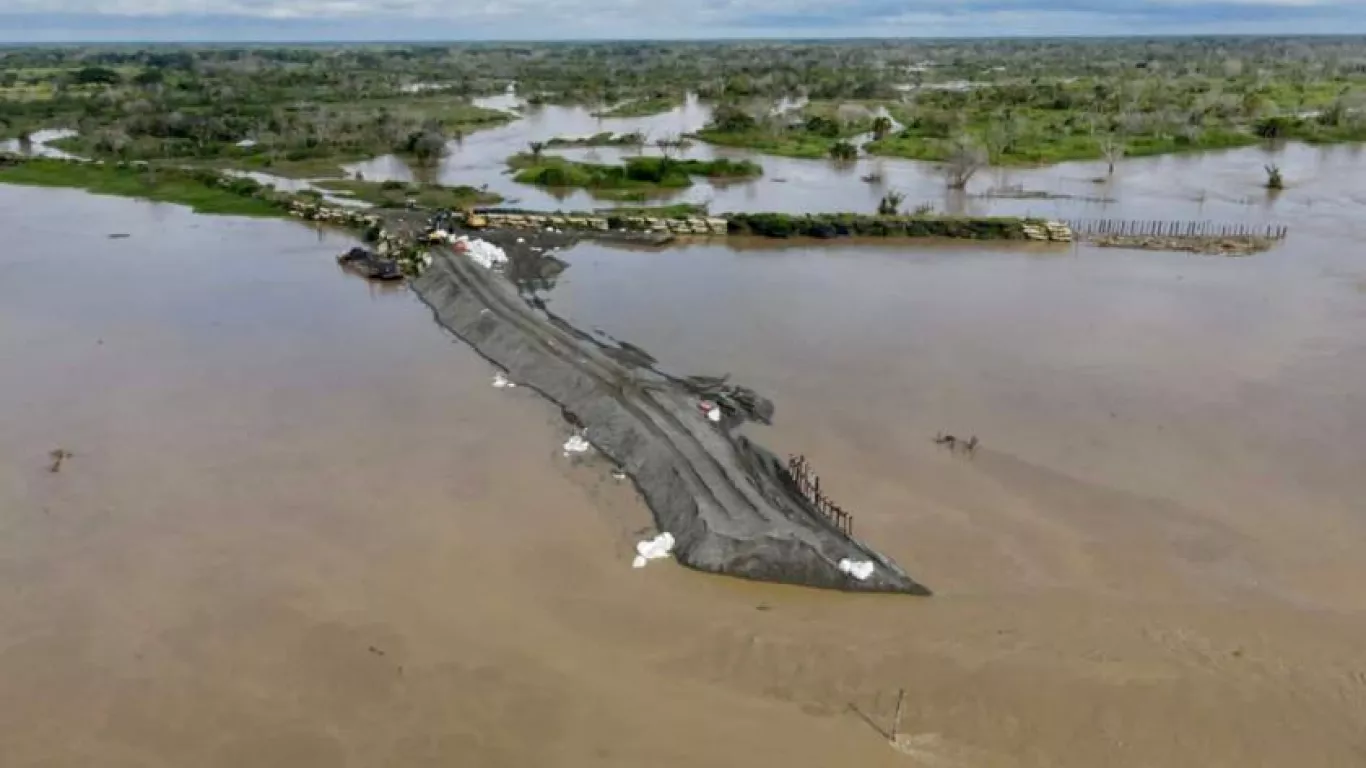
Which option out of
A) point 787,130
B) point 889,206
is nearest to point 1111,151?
point 889,206

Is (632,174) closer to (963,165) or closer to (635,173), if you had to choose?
(635,173)

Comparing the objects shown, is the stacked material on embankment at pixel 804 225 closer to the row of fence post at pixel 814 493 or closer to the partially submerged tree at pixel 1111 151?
the partially submerged tree at pixel 1111 151

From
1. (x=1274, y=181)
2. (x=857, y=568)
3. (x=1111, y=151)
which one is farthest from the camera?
(x=1111, y=151)

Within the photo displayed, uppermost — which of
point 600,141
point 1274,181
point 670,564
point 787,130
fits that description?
point 787,130

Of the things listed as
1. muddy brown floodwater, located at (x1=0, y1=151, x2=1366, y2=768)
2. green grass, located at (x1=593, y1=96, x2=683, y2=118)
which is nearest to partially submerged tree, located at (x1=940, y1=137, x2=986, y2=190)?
muddy brown floodwater, located at (x1=0, y1=151, x2=1366, y2=768)

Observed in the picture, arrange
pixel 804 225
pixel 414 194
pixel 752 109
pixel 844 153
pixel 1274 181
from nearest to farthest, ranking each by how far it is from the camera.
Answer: pixel 804 225 < pixel 414 194 < pixel 1274 181 < pixel 844 153 < pixel 752 109

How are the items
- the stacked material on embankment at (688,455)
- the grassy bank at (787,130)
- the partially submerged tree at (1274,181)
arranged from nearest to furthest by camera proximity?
1. the stacked material on embankment at (688,455)
2. the partially submerged tree at (1274,181)
3. the grassy bank at (787,130)

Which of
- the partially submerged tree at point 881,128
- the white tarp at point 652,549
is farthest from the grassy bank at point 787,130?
the white tarp at point 652,549
